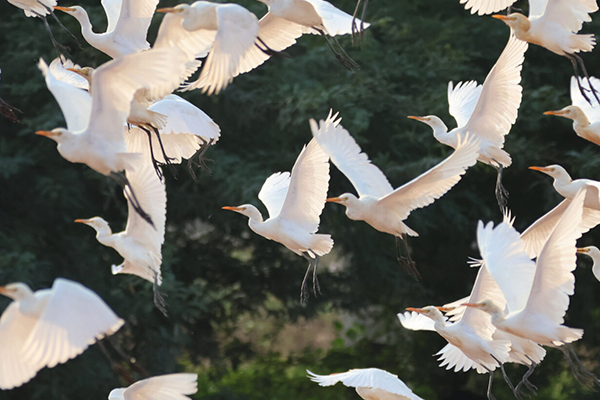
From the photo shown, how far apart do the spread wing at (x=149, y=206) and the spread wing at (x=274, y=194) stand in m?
0.86

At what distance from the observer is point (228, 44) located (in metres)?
3.36

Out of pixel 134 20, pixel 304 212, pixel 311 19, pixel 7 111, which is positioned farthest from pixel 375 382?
pixel 7 111

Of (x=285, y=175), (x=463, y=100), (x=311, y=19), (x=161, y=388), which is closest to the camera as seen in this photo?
(x=161, y=388)

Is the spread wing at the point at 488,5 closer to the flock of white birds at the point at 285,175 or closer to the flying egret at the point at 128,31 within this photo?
the flock of white birds at the point at 285,175

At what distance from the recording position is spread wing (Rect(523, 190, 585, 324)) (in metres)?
3.33

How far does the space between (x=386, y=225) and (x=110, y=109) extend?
1631 mm

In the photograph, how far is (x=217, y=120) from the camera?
7.91 metres

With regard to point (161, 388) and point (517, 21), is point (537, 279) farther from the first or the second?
point (161, 388)

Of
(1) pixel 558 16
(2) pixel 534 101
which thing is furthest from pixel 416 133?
(1) pixel 558 16

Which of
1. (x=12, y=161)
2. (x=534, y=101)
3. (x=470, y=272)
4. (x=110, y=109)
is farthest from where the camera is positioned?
(x=470, y=272)

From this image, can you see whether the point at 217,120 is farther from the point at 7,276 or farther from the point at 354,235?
the point at 7,276

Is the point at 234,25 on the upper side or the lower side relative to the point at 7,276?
upper

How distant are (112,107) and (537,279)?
176 centimetres

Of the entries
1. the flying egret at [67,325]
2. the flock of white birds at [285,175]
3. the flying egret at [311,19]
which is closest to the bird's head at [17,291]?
the flock of white birds at [285,175]
